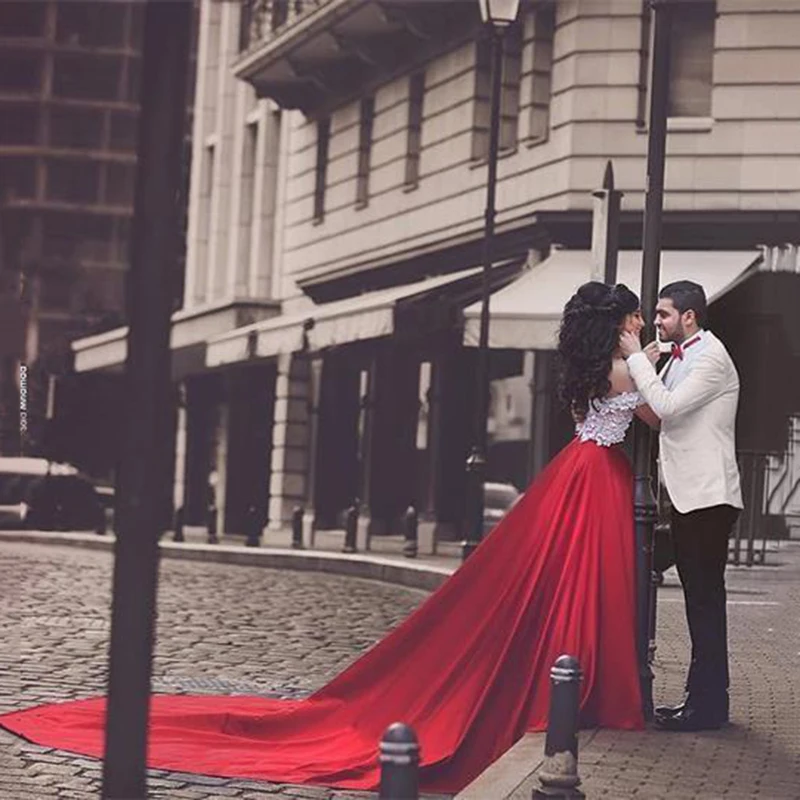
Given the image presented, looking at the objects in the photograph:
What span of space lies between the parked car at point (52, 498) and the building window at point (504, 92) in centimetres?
1130

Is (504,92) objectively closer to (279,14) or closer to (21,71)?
(279,14)

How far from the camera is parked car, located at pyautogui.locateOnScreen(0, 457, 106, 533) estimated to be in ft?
115

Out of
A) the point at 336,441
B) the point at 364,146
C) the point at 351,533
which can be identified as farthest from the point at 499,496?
the point at 351,533

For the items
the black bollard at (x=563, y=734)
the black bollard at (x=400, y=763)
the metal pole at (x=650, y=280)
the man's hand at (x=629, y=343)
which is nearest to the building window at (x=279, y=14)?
the metal pole at (x=650, y=280)

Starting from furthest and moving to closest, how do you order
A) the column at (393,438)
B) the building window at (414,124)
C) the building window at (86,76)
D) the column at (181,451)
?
the building window at (86,76) < the column at (181,451) < the column at (393,438) < the building window at (414,124)

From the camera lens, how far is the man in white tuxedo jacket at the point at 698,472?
309 inches

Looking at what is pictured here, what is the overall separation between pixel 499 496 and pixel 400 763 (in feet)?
92.7

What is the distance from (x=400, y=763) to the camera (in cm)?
416

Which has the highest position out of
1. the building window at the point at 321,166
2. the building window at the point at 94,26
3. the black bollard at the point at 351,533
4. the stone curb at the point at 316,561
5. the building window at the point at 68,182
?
the building window at the point at 94,26

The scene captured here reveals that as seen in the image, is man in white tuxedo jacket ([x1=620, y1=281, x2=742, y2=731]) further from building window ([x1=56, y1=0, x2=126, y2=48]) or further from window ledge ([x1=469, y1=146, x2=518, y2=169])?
building window ([x1=56, y1=0, x2=126, y2=48])

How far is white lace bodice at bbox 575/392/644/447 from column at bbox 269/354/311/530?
24973 mm

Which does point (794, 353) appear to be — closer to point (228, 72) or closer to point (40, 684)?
point (40, 684)

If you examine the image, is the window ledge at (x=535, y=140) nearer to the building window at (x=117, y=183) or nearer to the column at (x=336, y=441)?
the column at (x=336, y=441)

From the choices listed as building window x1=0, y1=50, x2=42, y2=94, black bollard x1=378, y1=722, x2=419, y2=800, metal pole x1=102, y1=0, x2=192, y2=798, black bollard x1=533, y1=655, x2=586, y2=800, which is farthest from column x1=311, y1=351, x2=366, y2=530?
building window x1=0, y1=50, x2=42, y2=94
